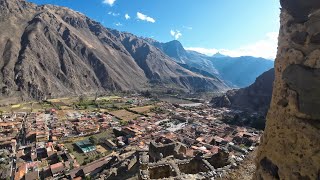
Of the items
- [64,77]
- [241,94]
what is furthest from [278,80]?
[64,77]

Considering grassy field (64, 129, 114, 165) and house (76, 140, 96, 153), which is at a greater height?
house (76, 140, 96, 153)

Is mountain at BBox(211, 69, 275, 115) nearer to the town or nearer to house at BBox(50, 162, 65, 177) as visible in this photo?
the town

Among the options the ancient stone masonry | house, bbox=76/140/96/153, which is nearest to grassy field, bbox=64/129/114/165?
house, bbox=76/140/96/153

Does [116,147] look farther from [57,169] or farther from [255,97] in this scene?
[255,97]

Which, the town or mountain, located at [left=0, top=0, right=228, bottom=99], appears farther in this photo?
mountain, located at [left=0, top=0, right=228, bottom=99]

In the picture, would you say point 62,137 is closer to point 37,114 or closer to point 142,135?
Result: point 142,135

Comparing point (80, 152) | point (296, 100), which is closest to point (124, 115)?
point (80, 152)

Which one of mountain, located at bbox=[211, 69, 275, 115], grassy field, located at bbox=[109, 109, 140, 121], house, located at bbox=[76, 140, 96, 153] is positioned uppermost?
mountain, located at bbox=[211, 69, 275, 115]

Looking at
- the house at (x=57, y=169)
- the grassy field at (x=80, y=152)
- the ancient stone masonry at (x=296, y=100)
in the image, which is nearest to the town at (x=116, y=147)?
the grassy field at (x=80, y=152)
